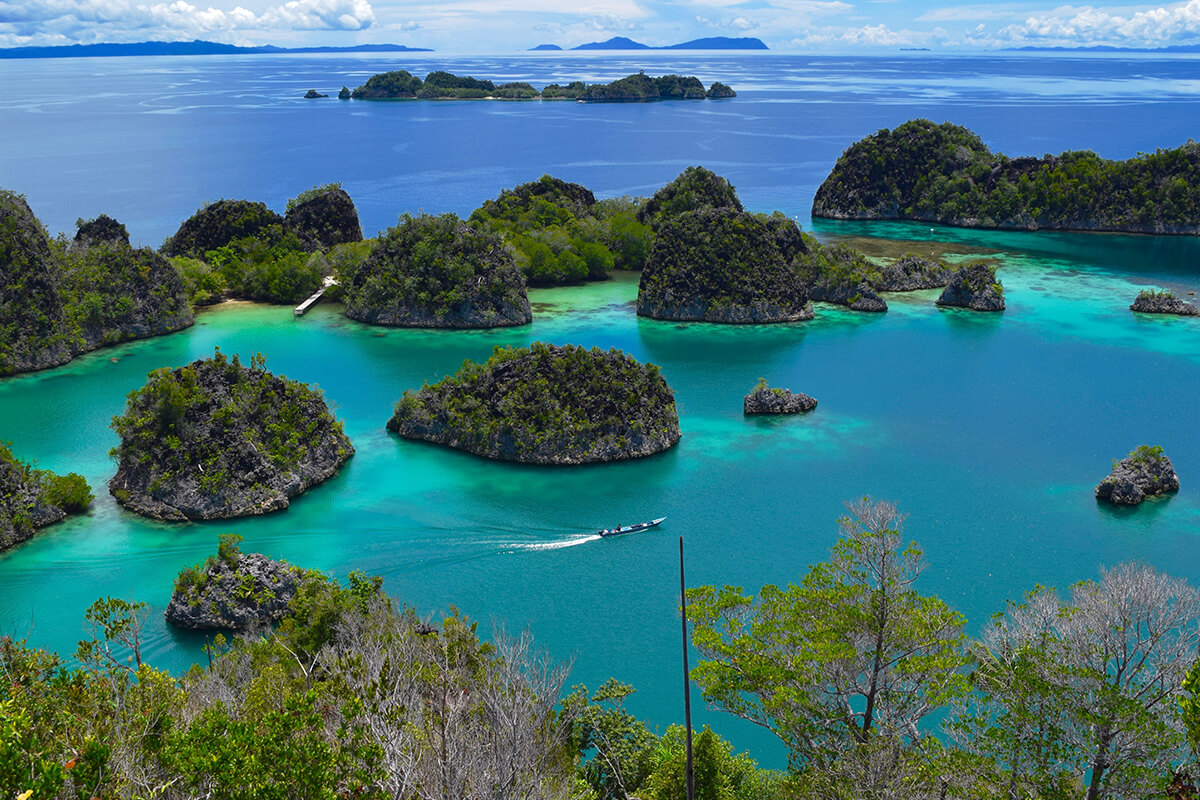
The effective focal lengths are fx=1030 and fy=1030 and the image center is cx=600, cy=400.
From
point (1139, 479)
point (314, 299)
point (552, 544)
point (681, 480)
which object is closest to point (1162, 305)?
point (1139, 479)

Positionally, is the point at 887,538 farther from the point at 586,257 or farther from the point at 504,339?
the point at 586,257

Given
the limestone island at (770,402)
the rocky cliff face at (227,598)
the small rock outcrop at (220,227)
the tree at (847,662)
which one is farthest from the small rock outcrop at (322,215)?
the tree at (847,662)

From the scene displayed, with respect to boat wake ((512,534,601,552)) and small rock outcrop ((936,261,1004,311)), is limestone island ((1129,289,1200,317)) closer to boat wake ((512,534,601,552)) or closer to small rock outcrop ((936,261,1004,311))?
small rock outcrop ((936,261,1004,311))

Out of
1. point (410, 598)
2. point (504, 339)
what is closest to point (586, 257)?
point (504, 339)

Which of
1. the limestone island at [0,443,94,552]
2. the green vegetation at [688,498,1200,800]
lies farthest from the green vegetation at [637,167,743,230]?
the green vegetation at [688,498,1200,800]

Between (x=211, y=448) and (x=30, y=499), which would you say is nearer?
(x=30, y=499)

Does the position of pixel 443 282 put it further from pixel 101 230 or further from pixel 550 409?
pixel 101 230
